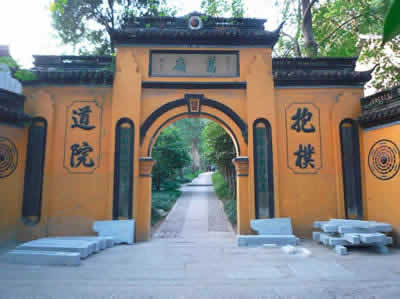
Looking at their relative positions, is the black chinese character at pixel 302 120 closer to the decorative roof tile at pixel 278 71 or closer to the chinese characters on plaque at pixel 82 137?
the decorative roof tile at pixel 278 71

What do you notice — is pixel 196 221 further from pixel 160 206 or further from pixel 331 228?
pixel 331 228

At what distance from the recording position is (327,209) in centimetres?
736

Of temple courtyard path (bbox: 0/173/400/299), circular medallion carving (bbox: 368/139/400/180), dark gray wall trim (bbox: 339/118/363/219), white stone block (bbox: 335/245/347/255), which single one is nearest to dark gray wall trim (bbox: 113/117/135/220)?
temple courtyard path (bbox: 0/173/400/299)

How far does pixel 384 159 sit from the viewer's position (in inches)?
266

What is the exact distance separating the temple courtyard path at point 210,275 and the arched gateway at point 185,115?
1520mm

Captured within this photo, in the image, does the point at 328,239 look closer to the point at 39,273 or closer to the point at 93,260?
the point at 93,260

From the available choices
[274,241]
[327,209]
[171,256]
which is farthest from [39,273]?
[327,209]

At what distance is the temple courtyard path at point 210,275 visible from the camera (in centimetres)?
389

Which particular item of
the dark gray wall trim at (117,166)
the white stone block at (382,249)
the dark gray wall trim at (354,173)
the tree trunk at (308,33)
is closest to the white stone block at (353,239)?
the white stone block at (382,249)

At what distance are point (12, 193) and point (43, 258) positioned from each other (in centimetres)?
257

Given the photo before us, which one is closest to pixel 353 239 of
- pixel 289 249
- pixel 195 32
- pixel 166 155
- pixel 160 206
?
pixel 289 249

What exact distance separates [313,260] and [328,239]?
3.55ft

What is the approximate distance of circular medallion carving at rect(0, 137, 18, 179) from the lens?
6.76m

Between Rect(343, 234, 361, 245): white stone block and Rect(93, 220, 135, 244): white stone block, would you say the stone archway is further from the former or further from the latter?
Rect(343, 234, 361, 245): white stone block
